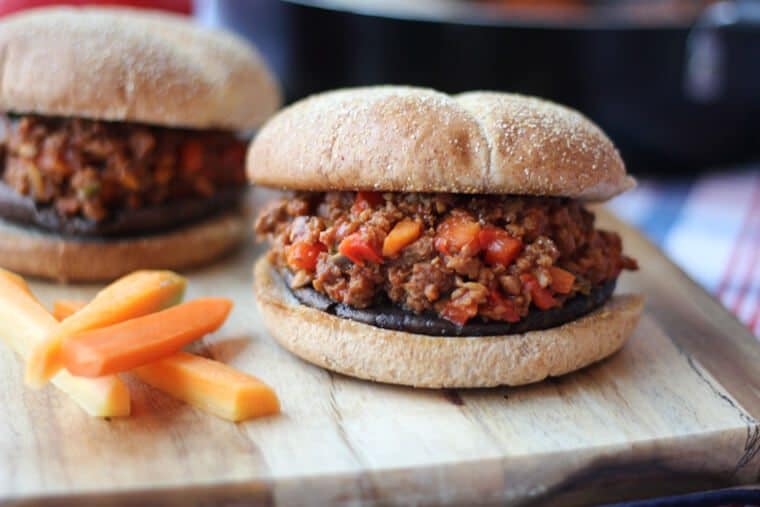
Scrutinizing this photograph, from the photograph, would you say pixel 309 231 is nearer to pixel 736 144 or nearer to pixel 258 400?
pixel 258 400

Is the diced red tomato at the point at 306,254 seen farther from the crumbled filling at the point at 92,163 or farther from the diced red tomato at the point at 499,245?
the crumbled filling at the point at 92,163

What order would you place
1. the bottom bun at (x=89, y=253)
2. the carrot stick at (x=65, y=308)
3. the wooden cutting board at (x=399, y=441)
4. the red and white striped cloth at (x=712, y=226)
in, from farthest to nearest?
the red and white striped cloth at (x=712, y=226)
the bottom bun at (x=89, y=253)
the carrot stick at (x=65, y=308)
the wooden cutting board at (x=399, y=441)

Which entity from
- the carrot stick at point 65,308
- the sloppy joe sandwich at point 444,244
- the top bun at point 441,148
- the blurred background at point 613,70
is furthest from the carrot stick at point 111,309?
the blurred background at point 613,70

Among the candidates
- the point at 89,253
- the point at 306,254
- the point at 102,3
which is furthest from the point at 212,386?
the point at 102,3

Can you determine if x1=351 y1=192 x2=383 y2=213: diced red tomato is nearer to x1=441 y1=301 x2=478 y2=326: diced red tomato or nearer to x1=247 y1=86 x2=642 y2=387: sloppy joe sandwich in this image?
x1=247 y1=86 x2=642 y2=387: sloppy joe sandwich

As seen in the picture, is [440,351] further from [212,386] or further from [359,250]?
[212,386]
